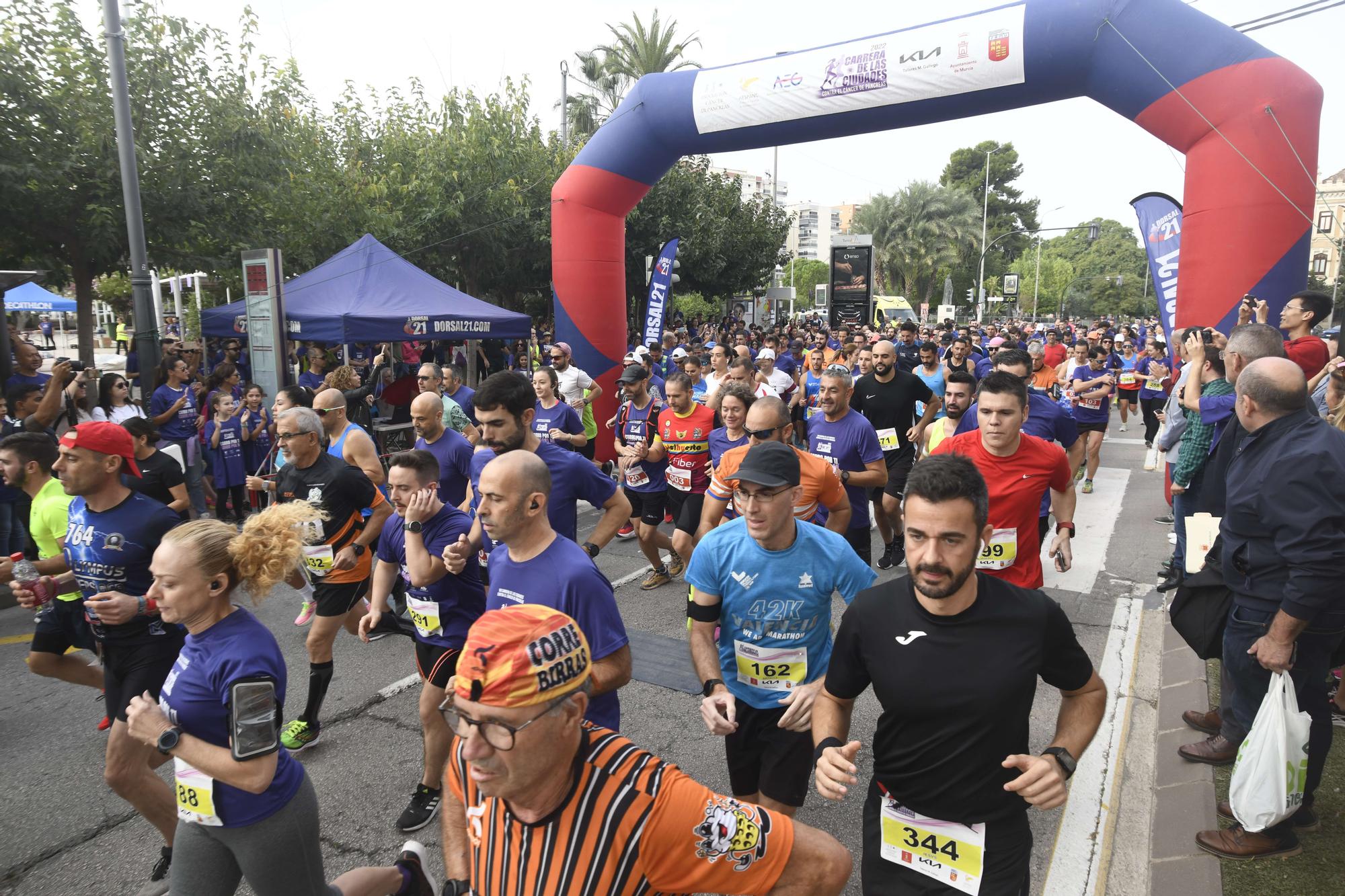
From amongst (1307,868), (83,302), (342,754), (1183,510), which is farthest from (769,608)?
(83,302)

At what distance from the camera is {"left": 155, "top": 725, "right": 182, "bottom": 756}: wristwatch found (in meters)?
2.24

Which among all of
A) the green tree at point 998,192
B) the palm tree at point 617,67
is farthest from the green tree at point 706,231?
the green tree at point 998,192

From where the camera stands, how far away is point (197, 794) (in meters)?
2.31

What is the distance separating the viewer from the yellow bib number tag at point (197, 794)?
2.30 metres

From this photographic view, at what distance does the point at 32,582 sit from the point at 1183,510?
24.3 feet

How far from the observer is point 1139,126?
923cm

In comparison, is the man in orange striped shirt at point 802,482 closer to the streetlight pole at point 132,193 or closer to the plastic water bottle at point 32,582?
the plastic water bottle at point 32,582

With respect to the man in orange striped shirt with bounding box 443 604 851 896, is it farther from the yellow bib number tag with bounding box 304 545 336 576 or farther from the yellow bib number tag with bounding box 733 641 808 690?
the yellow bib number tag with bounding box 304 545 336 576

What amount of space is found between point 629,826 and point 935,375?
880cm

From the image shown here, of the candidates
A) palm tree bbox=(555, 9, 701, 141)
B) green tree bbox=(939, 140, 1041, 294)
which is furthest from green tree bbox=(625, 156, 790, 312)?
green tree bbox=(939, 140, 1041, 294)

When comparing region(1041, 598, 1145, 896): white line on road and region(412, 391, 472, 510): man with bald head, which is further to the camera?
region(412, 391, 472, 510): man with bald head

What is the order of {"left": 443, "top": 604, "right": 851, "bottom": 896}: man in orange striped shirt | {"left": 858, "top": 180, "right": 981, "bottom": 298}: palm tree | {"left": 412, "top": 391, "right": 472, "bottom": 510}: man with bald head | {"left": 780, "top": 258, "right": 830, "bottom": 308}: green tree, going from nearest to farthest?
{"left": 443, "top": 604, "right": 851, "bottom": 896}: man in orange striped shirt, {"left": 412, "top": 391, "right": 472, "bottom": 510}: man with bald head, {"left": 858, "top": 180, "right": 981, "bottom": 298}: palm tree, {"left": 780, "top": 258, "right": 830, "bottom": 308}: green tree

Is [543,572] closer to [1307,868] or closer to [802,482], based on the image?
[802,482]

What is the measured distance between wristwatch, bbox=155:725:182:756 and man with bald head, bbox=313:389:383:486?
3.24 meters
